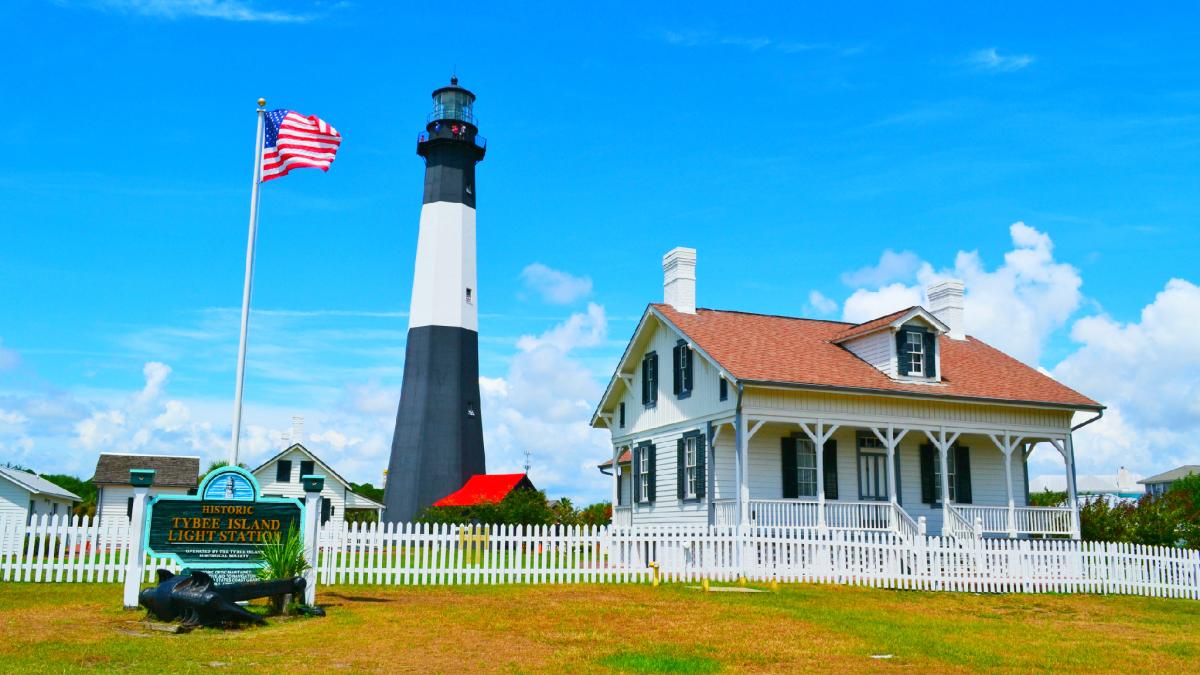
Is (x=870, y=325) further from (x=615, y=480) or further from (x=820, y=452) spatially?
(x=615, y=480)

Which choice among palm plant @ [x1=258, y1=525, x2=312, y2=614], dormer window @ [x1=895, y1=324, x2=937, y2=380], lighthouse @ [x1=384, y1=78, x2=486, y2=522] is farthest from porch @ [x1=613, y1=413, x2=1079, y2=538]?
lighthouse @ [x1=384, y1=78, x2=486, y2=522]

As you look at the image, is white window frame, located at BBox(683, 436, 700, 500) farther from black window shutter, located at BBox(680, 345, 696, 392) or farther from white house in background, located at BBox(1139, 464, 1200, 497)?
white house in background, located at BBox(1139, 464, 1200, 497)

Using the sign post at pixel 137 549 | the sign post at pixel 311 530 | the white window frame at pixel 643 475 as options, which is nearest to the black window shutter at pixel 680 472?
the white window frame at pixel 643 475

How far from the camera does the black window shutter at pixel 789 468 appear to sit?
24.6 metres

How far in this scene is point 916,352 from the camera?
25859 mm

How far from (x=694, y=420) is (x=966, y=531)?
272 inches

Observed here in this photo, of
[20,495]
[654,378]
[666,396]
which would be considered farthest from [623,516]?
[20,495]

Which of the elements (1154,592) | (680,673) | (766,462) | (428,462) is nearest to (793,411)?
(766,462)

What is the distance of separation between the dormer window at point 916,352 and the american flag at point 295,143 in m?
14.2

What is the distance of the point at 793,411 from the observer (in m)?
23.7

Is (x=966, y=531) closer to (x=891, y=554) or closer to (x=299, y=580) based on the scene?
(x=891, y=554)

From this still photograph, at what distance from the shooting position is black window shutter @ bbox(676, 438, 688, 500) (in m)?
25.9

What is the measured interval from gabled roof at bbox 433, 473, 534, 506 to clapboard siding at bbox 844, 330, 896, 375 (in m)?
18.0

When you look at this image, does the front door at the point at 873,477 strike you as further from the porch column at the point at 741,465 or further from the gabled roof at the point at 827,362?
the porch column at the point at 741,465
